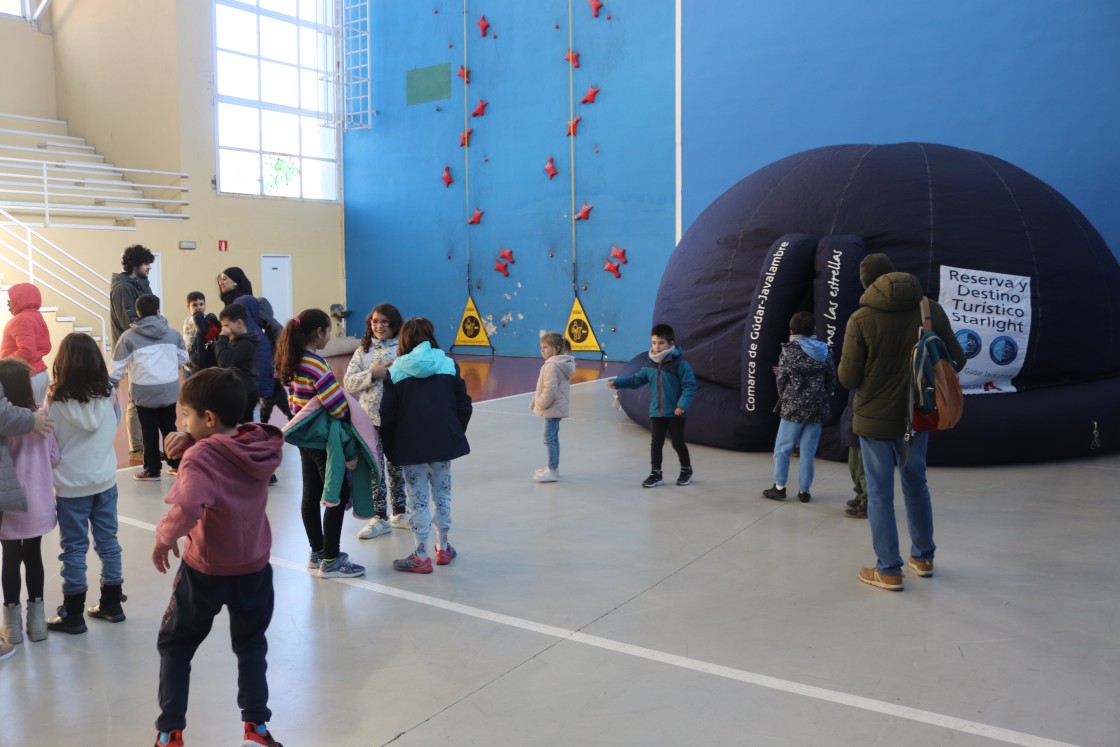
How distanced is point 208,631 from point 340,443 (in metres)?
1.75

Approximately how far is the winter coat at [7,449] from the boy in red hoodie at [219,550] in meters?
0.98

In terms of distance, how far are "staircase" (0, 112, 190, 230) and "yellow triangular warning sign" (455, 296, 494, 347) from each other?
5254mm

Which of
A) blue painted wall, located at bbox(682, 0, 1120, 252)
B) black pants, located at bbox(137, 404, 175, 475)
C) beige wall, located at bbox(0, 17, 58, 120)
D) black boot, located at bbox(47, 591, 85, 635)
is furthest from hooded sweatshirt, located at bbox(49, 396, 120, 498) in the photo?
beige wall, located at bbox(0, 17, 58, 120)

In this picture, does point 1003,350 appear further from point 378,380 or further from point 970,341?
point 378,380

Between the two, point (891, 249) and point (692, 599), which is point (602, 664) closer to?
point (692, 599)

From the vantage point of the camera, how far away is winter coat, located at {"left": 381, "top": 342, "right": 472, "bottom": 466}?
4.82 m

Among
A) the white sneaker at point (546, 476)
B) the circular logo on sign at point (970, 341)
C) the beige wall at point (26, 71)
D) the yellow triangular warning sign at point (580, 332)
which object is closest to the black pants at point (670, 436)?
the white sneaker at point (546, 476)

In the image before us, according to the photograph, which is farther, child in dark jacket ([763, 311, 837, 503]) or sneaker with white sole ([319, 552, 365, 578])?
child in dark jacket ([763, 311, 837, 503])

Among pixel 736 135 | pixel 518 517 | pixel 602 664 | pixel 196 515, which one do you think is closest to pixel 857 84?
pixel 736 135

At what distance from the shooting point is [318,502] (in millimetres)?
4996

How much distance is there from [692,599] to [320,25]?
1720 cm

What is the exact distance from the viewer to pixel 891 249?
765 centimetres

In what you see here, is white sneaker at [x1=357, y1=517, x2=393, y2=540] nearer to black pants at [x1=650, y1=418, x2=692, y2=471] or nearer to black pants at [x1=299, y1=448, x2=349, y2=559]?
black pants at [x1=299, y1=448, x2=349, y2=559]

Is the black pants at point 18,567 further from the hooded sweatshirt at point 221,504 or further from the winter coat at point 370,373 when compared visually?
the winter coat at point 370,373
